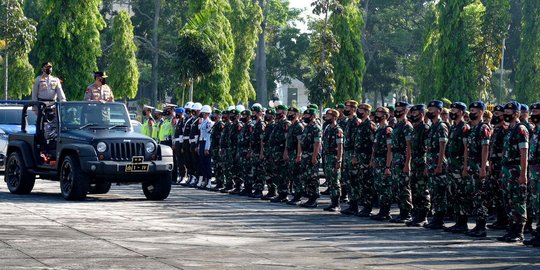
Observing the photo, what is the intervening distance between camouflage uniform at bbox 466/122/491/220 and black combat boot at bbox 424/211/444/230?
0.61 meters

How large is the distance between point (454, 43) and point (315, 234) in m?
52.3

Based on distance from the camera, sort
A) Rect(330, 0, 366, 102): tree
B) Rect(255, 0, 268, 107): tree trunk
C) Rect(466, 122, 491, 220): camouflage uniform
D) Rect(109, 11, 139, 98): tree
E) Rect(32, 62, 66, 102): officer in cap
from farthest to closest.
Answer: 1. Rect(255, 0, 268, 107): tree trunk
2. Rect(109, 11, 139, 98): tree
3. Rect(330, 0, 366, 102): tree
4. Rect(32, 62, 66, 102): officer in cap
5. Rect(466, 122, 491, 220): camouflage uniform

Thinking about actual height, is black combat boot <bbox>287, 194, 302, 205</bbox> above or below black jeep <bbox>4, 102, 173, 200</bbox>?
below

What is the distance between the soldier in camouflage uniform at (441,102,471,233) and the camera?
16766 mm

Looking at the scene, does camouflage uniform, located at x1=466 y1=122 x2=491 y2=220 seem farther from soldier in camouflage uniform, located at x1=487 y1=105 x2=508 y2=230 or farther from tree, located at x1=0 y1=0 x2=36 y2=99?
tree, located at x1=0 y1=0 x2=36 y2=99

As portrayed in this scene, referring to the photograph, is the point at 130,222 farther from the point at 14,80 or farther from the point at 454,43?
the point at 454,43

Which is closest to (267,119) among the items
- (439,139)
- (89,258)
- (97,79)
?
(97,79)

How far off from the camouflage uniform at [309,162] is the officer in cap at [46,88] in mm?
6045

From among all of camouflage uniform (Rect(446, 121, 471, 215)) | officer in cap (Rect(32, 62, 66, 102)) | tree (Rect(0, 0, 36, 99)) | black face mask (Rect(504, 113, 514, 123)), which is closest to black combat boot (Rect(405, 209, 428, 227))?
camouflage uniform (Rect(446, 121, 471, 215))

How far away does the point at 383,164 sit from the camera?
18.7m

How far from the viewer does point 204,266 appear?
1234cm

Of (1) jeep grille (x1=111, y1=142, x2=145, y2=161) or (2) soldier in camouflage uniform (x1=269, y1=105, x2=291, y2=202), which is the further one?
(2) soldier in camouflage uniform (x1=269, y1=105, x2=291, y2=202)

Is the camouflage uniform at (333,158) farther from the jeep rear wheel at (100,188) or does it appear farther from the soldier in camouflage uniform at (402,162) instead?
the jeep rear wheel at (100,188)

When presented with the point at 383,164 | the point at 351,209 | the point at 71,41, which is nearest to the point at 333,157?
the point at 351,209
